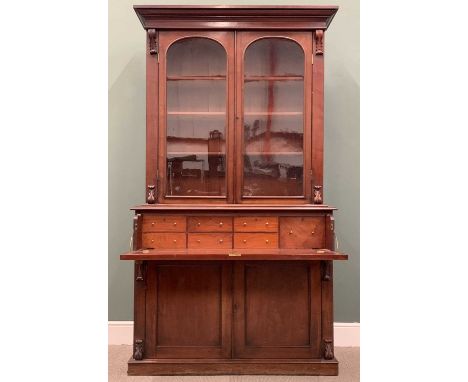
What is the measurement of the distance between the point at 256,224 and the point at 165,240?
1.84 ft

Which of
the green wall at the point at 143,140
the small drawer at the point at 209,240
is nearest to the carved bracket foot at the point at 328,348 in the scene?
the green wall at the point at 143,140

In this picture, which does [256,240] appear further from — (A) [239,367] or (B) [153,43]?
(B) [153,43]

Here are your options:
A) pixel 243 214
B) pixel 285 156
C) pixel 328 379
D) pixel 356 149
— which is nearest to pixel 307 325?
pixel 328 379

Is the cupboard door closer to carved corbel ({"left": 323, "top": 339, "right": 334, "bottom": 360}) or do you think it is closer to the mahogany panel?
carved corbel ({"left": 323, "top": 339, "right": 334, "bottom": 360})

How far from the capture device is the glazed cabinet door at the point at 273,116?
3.11 m

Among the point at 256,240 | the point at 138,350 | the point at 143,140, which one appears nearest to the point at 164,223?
the point at 256,240

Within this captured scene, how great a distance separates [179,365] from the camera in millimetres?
3018

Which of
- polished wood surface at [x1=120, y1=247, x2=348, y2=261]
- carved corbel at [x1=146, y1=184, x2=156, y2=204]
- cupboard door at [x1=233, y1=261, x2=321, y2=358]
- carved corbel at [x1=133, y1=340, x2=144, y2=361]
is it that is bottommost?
carved corbel at [x1=133, y1=340, x2=144, y2=361]

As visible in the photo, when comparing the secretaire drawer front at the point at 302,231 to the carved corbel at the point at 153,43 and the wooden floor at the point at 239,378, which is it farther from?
the carved corbel at the point at 153,43

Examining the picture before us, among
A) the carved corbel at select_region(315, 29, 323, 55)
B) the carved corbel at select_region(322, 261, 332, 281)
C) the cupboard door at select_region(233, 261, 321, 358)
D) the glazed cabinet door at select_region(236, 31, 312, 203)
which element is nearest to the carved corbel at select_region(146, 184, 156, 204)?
the glazed cabinet door at select_region(236, 31, 312, 203)

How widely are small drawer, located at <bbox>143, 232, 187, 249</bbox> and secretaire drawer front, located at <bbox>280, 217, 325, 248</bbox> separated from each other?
1.99 feet

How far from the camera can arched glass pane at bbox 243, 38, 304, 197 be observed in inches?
123

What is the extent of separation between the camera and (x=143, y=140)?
3.75 meters

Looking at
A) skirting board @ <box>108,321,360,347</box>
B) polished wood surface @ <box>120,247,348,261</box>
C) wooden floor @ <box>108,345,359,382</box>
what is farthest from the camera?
skirting board @ <box>108,321,360,347</box>
